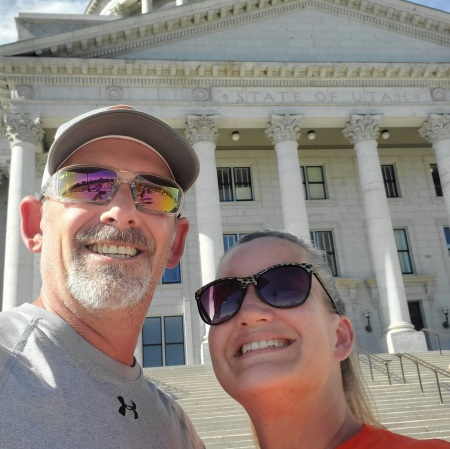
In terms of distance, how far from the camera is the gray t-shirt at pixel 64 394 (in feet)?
5.97

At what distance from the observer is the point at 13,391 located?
184cm

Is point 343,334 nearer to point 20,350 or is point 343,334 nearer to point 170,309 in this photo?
point 20,350

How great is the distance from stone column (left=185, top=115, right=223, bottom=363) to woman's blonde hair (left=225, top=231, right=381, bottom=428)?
18.8m

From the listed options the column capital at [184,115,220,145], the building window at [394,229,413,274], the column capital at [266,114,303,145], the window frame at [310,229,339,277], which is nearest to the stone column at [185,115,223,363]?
the column capital at [184,115,220,145]

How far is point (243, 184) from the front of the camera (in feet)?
98.9

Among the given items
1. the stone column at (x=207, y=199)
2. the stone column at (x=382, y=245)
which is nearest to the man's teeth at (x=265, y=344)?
the stone column at (x=207, y=199)

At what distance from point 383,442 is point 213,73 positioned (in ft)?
79.7

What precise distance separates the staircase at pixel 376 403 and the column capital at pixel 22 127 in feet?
38.5

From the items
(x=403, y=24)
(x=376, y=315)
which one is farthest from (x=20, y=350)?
(x=403, y=24)

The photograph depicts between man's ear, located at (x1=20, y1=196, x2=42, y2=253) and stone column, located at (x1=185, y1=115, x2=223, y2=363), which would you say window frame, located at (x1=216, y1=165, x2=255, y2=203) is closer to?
A: stone column, located at (x1=185, y1=115, x2=223, y2=363)

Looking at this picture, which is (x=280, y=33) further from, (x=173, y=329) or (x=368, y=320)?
(x=173, y=329)

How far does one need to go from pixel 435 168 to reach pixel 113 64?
20047 millimetres

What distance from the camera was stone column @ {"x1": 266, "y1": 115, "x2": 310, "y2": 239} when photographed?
77.4 feet

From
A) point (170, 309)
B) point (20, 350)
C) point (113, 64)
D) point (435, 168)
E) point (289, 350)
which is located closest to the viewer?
point (20, 350)
